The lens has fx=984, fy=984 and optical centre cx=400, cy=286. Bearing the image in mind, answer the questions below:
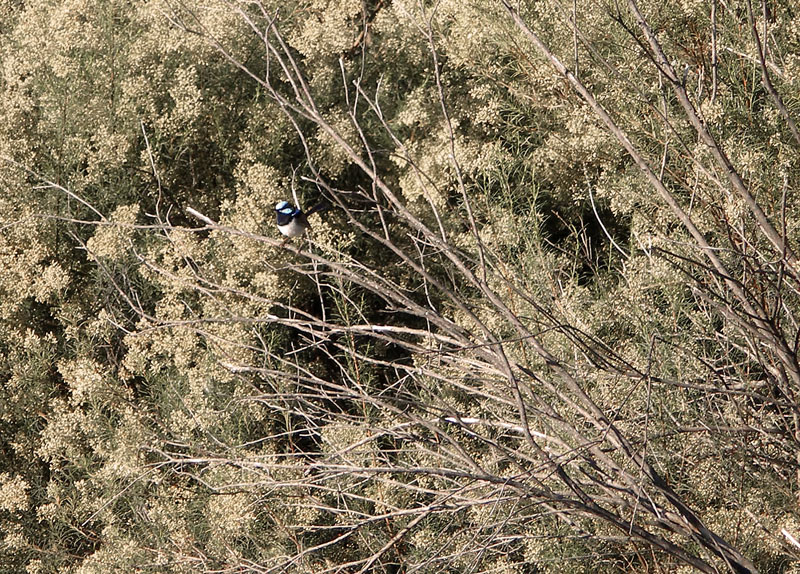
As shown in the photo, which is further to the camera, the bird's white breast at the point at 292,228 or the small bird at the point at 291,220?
the bird's white breast at the point at 292,228

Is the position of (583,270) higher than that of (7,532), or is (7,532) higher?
(583,270)

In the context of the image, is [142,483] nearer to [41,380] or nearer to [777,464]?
[41,380]

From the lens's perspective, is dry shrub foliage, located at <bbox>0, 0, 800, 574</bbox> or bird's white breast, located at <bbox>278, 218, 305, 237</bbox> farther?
bird's white breast, located at <bbox>278, 218, 305, 237</bbox>

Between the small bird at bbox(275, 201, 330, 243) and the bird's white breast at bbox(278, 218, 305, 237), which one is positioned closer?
the small bird at bbox(275, 201, 330, 243)

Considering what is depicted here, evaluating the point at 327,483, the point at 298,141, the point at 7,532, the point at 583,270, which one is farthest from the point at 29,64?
the point at 583,270

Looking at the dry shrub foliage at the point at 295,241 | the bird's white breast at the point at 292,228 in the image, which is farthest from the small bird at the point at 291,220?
the dry shrub foliage at the point at 295,241

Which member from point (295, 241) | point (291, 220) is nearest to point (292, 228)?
point (291, 220)

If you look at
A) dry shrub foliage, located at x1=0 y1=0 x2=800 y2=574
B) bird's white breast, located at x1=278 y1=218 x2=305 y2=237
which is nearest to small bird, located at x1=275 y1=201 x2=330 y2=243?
bird's white breast, located at x1=278 y1=218 x2=305 y2=237

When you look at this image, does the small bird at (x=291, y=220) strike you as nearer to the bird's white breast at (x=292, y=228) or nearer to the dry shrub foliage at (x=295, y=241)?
the bird's white breast at (x=292, y=228)

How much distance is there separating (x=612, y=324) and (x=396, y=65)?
95.5 inches

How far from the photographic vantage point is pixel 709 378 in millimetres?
2771

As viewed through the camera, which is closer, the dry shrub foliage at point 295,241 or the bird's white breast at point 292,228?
the dry shrub foliage at point 295,241

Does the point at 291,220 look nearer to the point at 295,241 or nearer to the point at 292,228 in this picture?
the point at 292,228

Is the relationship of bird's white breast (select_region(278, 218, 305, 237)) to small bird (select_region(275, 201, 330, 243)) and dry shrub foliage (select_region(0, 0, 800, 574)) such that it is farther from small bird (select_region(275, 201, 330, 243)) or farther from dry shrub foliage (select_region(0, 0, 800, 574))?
dry shrub foliage (select_region(0, 0, 800, 574))
